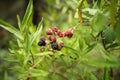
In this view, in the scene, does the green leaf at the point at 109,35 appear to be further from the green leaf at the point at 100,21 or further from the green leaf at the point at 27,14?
the green leaf at the point at 27,14

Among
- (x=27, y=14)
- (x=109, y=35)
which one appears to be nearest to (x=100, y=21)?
(x=109, y=35)

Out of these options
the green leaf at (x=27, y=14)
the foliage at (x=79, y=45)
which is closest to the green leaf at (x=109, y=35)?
the foliage at (x=79, y=45)

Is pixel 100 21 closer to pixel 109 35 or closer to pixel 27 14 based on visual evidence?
pixel 109 35

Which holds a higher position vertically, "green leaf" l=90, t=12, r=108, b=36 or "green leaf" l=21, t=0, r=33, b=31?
"green leaf" l=21, t=0, r=33, b=31

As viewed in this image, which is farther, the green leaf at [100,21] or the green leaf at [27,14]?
the green leaf at [27,14]

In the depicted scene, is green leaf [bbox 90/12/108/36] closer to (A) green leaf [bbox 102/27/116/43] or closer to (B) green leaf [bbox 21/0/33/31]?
(A) green leaf [bbox 102/27/116/43]

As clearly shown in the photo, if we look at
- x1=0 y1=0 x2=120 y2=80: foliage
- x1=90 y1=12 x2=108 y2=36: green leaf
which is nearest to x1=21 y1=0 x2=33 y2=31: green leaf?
x1=0 y1=0 x2=120 y2=80: foliage

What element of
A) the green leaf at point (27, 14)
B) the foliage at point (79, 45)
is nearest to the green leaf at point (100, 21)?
the foliage at point (79, 45)

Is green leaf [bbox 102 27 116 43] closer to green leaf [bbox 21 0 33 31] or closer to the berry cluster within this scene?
the berry cluster

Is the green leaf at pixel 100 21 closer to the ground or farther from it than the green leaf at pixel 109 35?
farther from it

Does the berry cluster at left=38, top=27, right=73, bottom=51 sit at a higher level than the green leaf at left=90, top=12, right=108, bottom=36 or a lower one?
lower

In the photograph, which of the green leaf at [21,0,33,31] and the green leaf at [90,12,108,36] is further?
the green leaf at [21,0,33,31]

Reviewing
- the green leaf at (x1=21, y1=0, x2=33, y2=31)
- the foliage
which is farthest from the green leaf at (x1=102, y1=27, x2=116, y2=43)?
the green leaf at (x1=21, y1=0, x2=33, y2=31)
